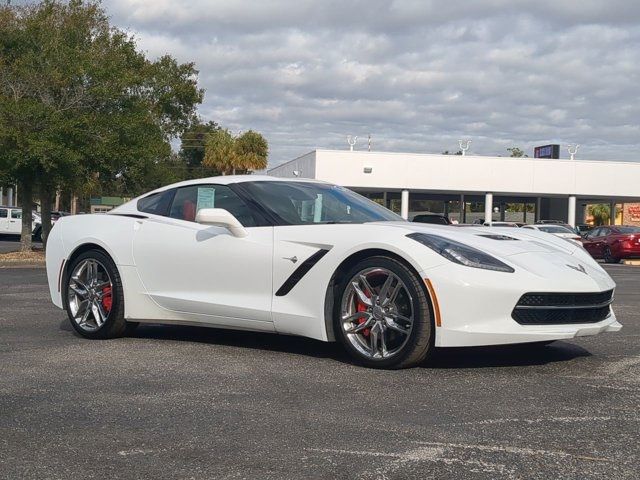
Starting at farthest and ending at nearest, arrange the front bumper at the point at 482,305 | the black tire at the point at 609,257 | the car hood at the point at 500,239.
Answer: the black tire at the point at 609,257, the car hood at the point at 500,239, the front bumper at the point at 482,305

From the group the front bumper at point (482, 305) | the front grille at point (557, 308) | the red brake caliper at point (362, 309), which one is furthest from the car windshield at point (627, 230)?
the red brake caliper at point (362, 309)

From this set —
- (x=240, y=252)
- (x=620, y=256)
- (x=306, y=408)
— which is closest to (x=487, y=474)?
(x=306, y=408)

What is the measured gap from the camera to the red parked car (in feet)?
91.2

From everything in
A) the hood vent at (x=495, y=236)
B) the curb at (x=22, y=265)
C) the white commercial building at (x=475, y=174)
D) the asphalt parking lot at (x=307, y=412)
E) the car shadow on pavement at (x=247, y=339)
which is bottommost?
the curb at (x=22, y=265)

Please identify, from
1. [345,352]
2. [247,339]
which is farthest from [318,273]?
[247,339]

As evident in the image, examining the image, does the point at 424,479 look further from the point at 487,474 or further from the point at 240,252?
the point at 240,252

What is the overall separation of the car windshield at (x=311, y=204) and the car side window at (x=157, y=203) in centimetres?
78

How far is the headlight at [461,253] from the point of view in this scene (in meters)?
5.30

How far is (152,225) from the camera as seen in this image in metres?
6.82

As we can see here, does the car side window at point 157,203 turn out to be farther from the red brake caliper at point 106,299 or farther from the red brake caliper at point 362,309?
the red brake caliper at point 362,309

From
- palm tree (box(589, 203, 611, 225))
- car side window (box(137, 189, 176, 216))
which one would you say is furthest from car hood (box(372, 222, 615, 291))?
palm tree (box(589, 203, 611, 225))

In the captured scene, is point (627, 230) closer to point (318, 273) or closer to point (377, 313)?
point (318, 273)

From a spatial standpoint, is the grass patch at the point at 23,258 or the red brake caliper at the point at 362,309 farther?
the grass patch at the point at 23,258

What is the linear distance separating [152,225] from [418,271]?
250 centimetres
